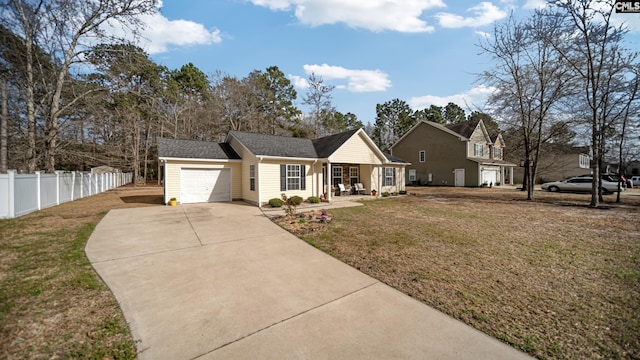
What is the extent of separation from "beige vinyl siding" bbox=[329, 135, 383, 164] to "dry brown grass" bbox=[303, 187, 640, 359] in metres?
6.30

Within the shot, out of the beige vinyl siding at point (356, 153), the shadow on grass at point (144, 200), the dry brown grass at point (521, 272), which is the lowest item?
the dry brown grass at point (521, 272)

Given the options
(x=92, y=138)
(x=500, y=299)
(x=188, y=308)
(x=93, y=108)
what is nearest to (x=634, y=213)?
(x=500, y=299)

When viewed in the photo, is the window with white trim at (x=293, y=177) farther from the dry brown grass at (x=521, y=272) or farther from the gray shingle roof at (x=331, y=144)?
the dry brown grass at (x=521, y=272)

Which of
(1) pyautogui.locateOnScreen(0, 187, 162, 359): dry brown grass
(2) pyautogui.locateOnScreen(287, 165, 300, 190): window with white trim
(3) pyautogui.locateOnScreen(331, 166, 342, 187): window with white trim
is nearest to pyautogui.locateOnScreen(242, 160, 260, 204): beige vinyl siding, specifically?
(2) pyautogui.locateOnScreen(287, 165, 300, 190): window with white trim

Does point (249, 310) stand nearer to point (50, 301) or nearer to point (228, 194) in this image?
point (50, 301)

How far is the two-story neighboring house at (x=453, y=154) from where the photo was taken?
85.7ft

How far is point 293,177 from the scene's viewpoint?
13656 millimetres

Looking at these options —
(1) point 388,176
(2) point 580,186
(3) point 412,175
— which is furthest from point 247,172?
(2) point 580,186

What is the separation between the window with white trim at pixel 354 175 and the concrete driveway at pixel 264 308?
39.9 feet

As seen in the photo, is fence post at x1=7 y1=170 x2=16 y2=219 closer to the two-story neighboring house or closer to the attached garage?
the two-story neighboring house

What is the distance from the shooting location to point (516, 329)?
9.30 ft

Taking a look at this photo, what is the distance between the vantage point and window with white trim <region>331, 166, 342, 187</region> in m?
17.0

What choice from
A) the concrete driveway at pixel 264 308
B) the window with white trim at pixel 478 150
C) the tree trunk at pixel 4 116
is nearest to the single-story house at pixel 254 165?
the concrete driveway at pixel 264 308

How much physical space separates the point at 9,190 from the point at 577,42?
2676 cm
